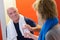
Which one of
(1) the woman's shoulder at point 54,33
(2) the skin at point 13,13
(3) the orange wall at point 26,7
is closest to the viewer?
(1) the woman's shoulder at point 54,33

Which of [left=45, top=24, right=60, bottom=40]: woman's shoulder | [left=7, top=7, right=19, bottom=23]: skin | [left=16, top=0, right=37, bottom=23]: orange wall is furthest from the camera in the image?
[left=16, top=0, right=37, bottom=23]: orange wall

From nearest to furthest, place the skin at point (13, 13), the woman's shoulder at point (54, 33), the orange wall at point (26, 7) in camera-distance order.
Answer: the woman's shoulder at point (54, 33)
the skin at point (13, 13)
the orange wall at point (26, 7)

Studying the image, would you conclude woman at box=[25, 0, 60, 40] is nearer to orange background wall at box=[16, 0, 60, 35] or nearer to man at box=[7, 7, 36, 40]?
man at box=[7, 7, 36, 40]

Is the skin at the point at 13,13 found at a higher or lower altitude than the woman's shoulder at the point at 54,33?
higher

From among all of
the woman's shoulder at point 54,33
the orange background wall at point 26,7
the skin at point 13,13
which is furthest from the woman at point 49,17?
the orange background wall at point 26,7

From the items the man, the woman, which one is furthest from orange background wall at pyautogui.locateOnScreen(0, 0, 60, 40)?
the woman

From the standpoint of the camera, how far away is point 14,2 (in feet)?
9.12

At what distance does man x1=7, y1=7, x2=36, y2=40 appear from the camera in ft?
6.51

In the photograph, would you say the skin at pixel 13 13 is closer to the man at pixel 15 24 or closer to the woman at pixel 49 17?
the man at pixel 15 24

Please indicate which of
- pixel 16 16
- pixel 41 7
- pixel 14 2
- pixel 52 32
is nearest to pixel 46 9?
pixel 41 7

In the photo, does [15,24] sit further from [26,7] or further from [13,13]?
[26,7]

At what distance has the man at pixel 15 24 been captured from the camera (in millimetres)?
1984

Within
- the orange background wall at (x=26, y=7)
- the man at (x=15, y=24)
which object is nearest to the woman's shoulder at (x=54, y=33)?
the man at (x=15, y=24)

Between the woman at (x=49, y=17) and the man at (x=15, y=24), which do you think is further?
the man at (x=15, y=24)
